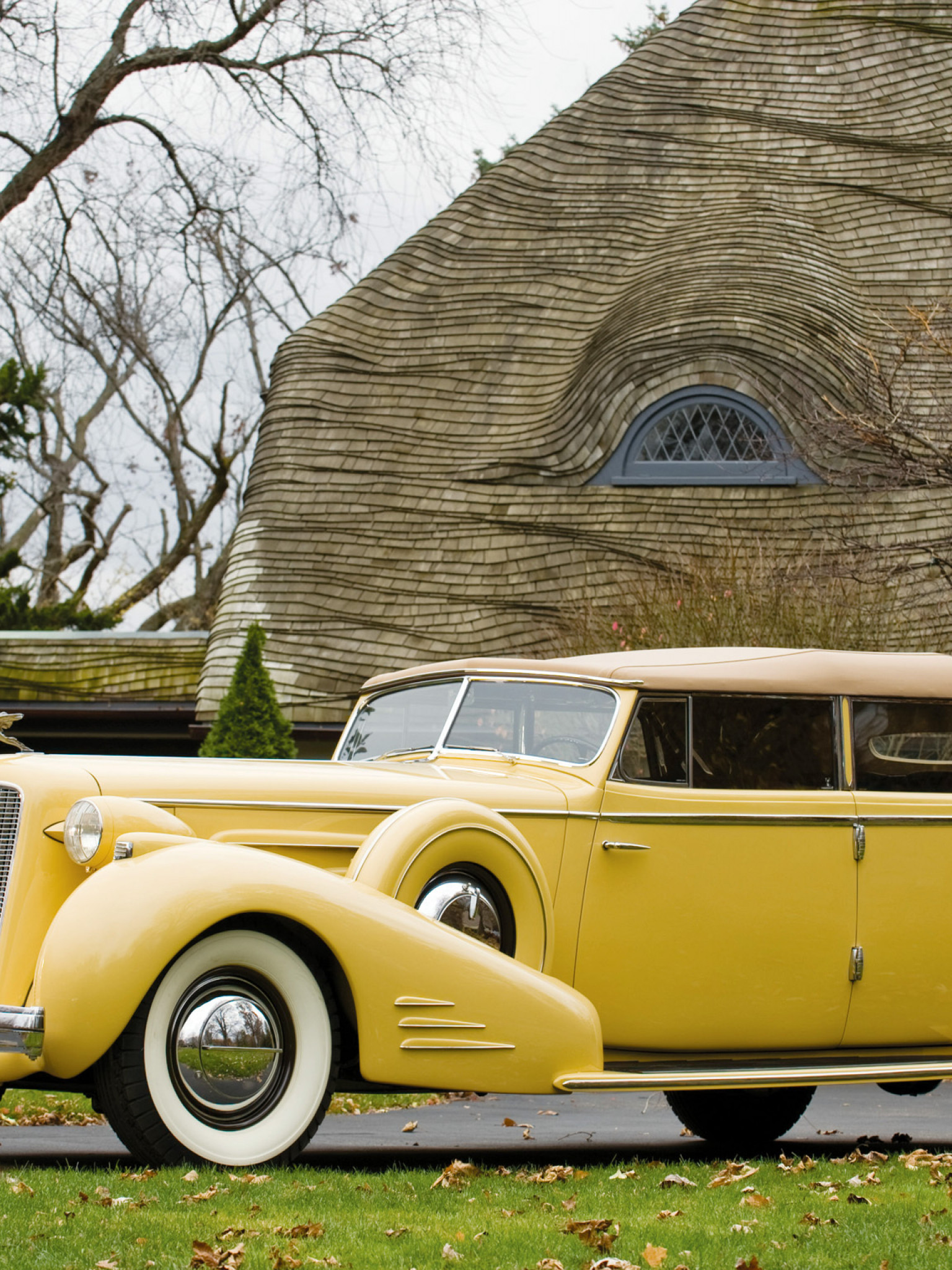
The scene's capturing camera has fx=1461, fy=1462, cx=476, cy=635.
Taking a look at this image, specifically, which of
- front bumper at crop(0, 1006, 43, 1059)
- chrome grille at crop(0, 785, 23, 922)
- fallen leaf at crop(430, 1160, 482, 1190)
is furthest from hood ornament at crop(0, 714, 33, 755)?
fallen leaf at crop(430, 1160, 482, 1190)

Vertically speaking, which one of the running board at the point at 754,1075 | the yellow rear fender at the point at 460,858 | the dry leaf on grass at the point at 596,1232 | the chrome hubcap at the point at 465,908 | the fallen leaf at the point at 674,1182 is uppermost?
the yellow rear fender at the point at 460,858

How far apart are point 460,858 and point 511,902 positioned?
29 centimetres

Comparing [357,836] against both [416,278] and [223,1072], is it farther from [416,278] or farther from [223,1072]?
[416,278]

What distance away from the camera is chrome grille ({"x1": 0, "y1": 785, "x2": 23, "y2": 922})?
193 inches

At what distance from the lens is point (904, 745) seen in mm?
6117

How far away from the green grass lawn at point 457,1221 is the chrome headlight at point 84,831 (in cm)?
100

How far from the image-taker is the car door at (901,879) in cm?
590

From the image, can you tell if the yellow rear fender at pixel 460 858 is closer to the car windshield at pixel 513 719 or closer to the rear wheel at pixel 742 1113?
the car windshield at pixel 513 719

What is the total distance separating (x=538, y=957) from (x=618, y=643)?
8.48 metres

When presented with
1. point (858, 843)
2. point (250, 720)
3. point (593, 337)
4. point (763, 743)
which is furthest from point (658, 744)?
A: point (593, 337)

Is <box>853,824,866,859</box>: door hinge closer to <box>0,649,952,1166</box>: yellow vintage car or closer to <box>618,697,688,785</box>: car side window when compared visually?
<box>0,649,952,1166</box>: yellow vintage car

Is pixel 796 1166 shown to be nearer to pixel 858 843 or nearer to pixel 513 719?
pixel 858 843

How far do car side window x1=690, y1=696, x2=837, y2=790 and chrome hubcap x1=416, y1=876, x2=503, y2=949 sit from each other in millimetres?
1045

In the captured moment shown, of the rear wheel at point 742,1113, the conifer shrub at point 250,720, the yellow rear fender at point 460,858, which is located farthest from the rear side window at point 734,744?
the conifer shrub at point 250,720
